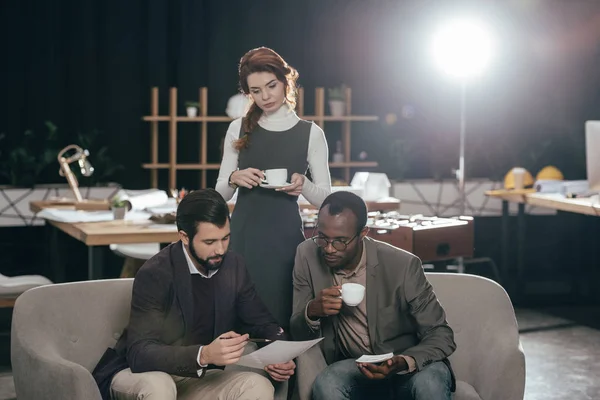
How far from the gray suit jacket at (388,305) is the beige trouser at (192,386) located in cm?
31

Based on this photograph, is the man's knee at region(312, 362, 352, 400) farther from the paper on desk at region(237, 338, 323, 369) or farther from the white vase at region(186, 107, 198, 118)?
the white vase at region(186, 107, 198, 118)

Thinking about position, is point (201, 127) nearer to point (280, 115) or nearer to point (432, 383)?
point (280, 115)

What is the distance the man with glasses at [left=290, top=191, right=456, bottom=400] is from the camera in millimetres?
3035

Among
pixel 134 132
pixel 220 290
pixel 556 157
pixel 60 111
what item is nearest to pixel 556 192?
pixel 556 157

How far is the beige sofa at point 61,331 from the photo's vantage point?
9.64ft

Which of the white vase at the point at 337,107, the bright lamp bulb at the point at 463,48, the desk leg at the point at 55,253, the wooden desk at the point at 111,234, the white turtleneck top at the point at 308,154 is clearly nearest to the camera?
the white turtleneck top at the point at 308,154

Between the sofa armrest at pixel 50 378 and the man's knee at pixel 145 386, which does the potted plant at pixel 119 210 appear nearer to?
the sofa armrest at pixel 50 378

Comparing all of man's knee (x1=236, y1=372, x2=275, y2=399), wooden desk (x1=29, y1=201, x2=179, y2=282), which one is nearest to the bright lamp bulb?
wooden desk (x1=29, y1=201, x2=179, y2=282)

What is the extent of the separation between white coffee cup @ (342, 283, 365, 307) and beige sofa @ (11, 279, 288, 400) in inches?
15.6

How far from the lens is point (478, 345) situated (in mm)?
3326

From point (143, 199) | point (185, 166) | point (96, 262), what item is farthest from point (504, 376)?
point (185, 166)

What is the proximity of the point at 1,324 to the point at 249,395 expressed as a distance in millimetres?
4079

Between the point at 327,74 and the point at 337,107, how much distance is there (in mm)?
440

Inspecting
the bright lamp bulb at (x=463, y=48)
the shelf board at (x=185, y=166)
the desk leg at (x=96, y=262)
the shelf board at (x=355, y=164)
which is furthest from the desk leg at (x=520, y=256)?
the desk leg at (x=96, y=262)
